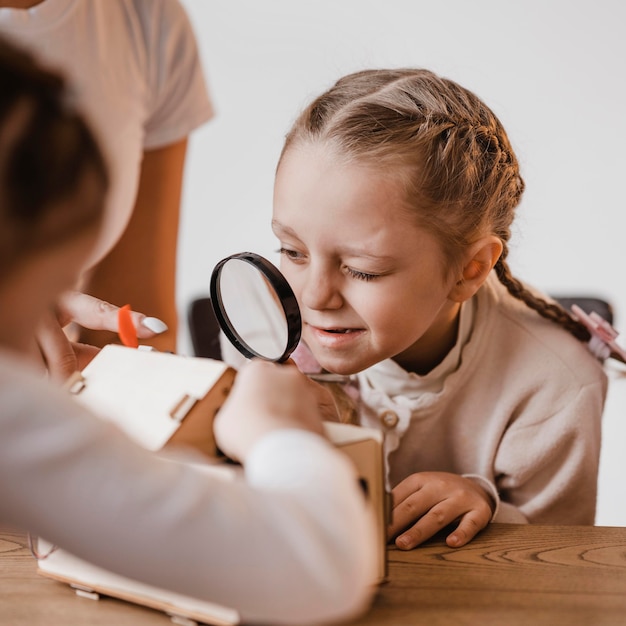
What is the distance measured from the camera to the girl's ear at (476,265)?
1014 millimetres

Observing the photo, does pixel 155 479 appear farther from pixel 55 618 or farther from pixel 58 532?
pixel 55 618

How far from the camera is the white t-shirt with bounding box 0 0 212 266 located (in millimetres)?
1298

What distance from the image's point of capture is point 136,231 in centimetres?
142

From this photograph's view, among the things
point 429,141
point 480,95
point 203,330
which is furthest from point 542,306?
point 480,95

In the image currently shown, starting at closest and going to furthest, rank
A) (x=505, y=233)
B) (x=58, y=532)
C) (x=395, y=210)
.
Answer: (x=58, y=532), (x=395, y=210), (x=505, y=233)

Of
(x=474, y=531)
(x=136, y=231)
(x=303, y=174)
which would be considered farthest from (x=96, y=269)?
(x=474, y=531)

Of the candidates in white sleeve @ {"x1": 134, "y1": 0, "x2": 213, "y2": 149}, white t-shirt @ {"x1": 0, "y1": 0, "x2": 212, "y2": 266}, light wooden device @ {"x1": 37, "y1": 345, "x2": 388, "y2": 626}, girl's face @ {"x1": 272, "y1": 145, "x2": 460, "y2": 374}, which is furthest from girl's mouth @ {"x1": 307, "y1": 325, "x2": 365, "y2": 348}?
white sleeve @ {"x1": 134, "y1": 0, "x2": 213, "y2": 149}

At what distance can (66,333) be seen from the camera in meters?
0.89

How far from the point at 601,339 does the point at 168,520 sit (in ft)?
2.56

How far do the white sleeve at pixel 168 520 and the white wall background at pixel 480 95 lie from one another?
4.86ft

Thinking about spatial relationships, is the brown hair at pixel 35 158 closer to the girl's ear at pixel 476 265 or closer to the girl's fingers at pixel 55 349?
the girl's fingers at pixel 55 349

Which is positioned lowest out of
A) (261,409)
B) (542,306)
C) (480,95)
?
(542,306)

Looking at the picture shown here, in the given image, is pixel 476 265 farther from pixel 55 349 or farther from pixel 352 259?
pixel 55 349

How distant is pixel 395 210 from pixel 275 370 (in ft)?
1.29
